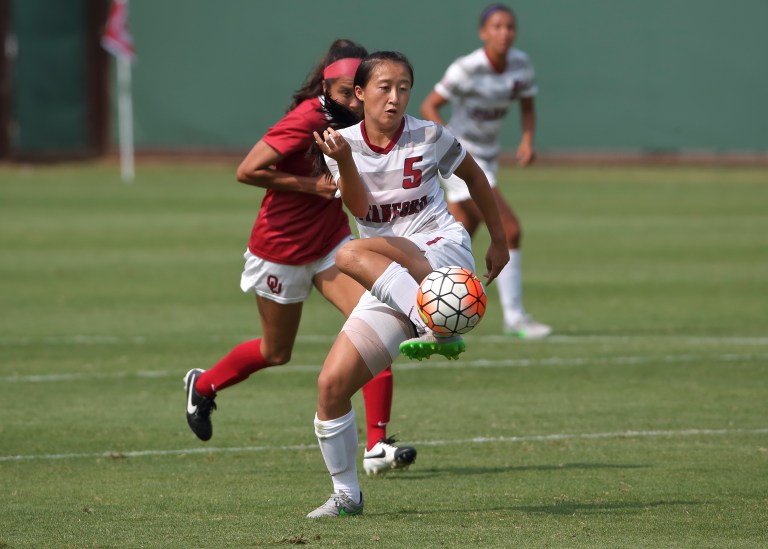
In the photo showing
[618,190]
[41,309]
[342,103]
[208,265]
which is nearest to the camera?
[342,103]

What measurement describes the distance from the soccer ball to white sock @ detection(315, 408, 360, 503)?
2.26ft

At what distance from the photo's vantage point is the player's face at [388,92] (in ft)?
20.4

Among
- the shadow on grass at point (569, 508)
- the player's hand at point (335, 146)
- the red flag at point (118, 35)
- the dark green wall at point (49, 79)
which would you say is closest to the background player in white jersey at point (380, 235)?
the player's hand at point (335, 146)

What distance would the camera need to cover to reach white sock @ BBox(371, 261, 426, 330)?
19.8ft

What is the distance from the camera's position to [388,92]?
624 cm

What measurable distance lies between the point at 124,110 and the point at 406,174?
30.0m

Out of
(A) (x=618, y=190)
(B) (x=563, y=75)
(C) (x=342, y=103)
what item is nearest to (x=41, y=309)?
(C) (x=342, y=103)

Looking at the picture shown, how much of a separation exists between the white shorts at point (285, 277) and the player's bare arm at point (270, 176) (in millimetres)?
475

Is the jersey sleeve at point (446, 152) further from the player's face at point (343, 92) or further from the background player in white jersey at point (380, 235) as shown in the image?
the player's face at point (343, 92)

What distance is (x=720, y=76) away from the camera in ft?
106

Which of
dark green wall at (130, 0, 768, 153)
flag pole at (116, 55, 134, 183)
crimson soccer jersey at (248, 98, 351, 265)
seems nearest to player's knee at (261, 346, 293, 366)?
crimson soccer jersey at (248, 98, 351, 265)

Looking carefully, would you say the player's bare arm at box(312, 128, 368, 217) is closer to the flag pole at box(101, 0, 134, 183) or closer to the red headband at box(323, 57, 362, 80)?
the red headband at box(323, 57, 362, 80)

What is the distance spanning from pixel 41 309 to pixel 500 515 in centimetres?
874

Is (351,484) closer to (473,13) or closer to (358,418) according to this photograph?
(358,418)
